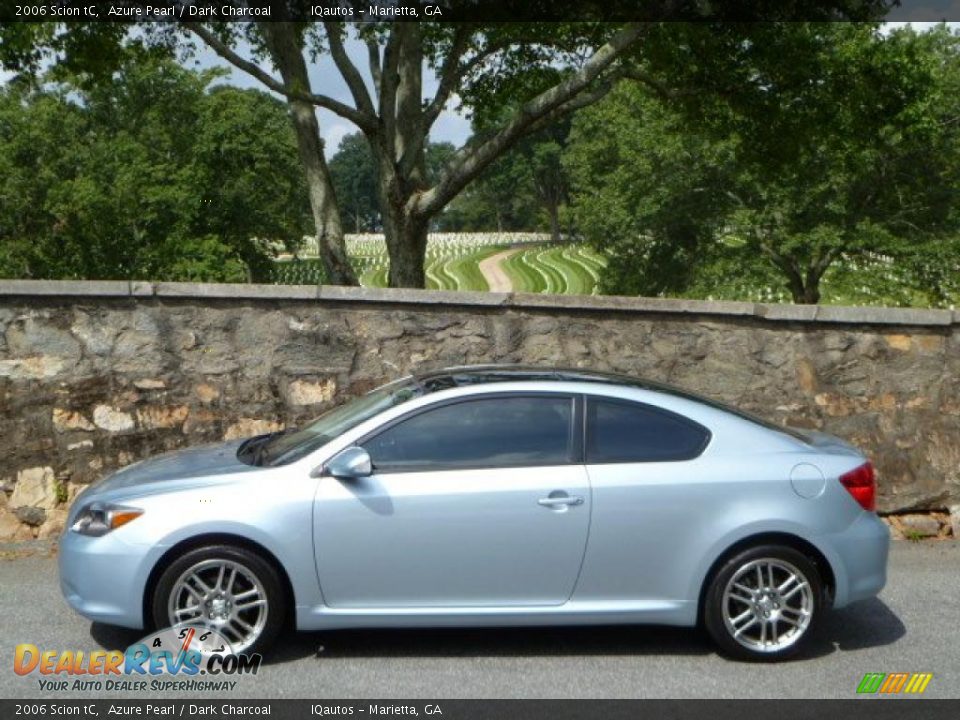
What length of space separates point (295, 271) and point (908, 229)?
32448 mm

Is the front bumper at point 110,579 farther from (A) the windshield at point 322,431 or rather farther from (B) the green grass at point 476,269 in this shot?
(B) the green grass at point 476,269

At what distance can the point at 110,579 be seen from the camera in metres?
5.69

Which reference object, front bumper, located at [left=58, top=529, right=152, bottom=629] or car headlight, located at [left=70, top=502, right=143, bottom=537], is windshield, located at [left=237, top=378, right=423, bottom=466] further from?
front bumper, located at [left=58, top=529, right=152, bottom=629]

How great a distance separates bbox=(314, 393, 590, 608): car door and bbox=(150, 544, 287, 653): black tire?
0.24 meters

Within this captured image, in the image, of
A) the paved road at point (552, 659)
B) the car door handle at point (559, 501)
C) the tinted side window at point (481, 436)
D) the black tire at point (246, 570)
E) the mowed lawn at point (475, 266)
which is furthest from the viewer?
the mowed lawn at point (475, 266)

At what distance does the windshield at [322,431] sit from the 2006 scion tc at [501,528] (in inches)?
1.9

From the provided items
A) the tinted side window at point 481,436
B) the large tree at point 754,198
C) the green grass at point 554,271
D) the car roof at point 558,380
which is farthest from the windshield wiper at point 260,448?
the green grass at point 554,271

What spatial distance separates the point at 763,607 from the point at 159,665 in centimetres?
293

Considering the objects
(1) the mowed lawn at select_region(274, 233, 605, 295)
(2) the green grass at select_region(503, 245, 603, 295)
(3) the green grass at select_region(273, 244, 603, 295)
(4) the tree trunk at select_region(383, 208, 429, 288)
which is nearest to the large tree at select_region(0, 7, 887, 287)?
(4) the tree trunk at select_region(383, 208, 429, 288)

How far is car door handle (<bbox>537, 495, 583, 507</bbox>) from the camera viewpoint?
5.81 m

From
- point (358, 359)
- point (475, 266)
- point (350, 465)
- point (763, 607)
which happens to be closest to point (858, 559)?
point (763, 607)

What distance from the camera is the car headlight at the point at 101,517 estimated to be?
574 cm

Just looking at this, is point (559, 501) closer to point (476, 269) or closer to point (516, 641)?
point (516, 641)

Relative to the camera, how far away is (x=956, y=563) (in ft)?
26.7
